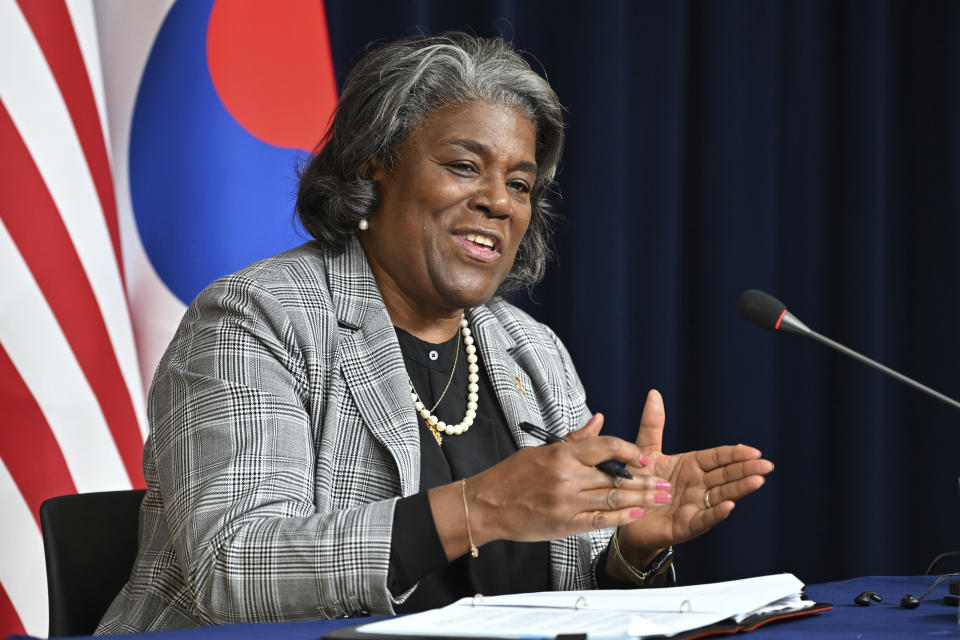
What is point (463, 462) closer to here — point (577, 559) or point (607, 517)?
point (577, 559)

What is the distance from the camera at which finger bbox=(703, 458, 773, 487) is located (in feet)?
4.74

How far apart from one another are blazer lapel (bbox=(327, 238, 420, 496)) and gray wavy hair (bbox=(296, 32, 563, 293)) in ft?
0.40

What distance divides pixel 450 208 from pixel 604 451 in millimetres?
722

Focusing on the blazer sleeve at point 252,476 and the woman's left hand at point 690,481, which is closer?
the blazer sleeve at point 252,476

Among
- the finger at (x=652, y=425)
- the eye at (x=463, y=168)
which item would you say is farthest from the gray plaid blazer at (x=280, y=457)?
the finger at (x=652, y=425)

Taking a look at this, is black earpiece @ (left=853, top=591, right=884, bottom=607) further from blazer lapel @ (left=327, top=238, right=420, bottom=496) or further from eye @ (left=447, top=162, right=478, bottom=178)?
eye @ (left=447, top=162, right=478, bottom=178)

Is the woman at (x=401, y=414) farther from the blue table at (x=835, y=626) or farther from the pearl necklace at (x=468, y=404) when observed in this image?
the blue table at (x=835, y=626)

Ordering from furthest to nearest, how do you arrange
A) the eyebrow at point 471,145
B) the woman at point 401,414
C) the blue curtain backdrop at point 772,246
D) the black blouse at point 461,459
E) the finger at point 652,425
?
the blue curtain backdrop at point 772,246, the eyebrow at point 471,145, the black blouse at point 461,459, the finger at point 652,425, the woman at point 401,414

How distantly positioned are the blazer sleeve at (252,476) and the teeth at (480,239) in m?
0.30

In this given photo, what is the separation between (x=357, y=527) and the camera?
1322 mm

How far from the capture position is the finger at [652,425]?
1.56 metres

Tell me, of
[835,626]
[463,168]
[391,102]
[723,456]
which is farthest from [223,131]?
[835,626]

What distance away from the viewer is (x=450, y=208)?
1818mm

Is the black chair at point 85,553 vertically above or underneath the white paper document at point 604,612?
underneath
